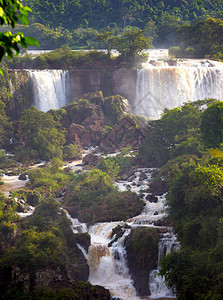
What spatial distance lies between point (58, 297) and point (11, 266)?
136 inches

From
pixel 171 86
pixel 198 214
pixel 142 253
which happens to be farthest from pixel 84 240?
pixel 171 86

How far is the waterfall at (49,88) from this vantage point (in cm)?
5594

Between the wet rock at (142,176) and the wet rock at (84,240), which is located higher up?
the wet rock at (84,240)

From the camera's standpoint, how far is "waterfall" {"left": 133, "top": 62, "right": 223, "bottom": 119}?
193 feet

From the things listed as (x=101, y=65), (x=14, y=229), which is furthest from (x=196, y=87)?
(x=14, y=229)

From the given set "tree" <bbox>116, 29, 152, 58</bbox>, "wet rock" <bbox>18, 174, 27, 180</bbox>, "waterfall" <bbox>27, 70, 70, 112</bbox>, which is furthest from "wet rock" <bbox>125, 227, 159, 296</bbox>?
"tree" <bbox>116, 29, 152, 58</bbox>

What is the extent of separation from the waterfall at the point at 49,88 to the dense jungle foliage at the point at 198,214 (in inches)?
958

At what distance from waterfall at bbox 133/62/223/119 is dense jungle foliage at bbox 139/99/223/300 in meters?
22.6

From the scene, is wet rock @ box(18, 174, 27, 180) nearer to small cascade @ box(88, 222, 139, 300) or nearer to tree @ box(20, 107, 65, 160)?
tree @ box(20, 107, 65, 160)

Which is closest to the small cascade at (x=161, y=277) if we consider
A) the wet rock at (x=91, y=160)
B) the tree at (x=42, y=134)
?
the wet rock at (x=91, y=160)

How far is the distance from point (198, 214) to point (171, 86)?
3703 centimetres

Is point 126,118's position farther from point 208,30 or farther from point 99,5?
point 99,5

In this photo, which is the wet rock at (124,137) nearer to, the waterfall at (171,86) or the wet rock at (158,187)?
the waterfall at (171,86)

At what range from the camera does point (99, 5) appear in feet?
330
